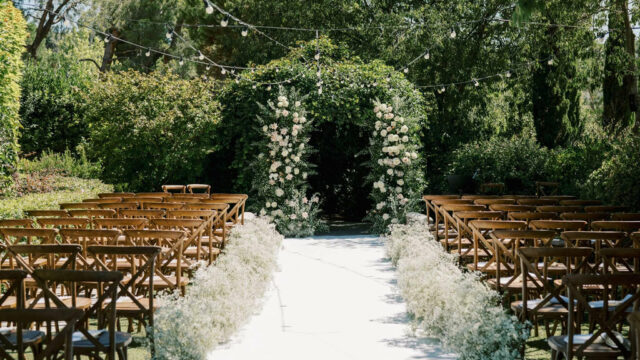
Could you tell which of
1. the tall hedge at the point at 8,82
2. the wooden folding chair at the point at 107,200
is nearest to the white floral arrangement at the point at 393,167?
the wooden folding chair at the point at 107,200

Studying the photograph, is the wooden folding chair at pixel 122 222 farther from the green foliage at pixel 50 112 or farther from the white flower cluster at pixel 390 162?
the green foliage at pixel 50 112

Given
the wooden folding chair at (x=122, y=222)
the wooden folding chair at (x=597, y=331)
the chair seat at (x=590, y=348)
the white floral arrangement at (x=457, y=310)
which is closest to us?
the wooden folding chair at (x=597, y=331)

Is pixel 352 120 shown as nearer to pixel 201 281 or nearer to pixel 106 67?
pixel 201 281

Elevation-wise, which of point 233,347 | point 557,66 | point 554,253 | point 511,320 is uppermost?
point 557,66

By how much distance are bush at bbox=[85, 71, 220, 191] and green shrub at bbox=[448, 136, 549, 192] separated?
6941mm

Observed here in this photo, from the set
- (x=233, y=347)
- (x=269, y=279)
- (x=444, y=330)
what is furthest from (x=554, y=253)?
(x=269, y=279)

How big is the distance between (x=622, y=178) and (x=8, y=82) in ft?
37.2

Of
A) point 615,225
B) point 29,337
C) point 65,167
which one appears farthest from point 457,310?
point 65,167

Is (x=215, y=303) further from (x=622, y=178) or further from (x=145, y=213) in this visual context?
(x=622, y=178)

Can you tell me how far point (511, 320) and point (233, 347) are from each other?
8.04ft

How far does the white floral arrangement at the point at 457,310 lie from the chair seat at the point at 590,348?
47 centimetres

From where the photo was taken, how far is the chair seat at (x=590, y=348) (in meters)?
3.88

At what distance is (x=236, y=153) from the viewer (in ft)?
50.5

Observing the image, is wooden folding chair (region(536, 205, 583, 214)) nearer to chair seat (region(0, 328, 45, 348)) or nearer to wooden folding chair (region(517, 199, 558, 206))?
wooden folding chair (region(517, 199, 558, 206))
